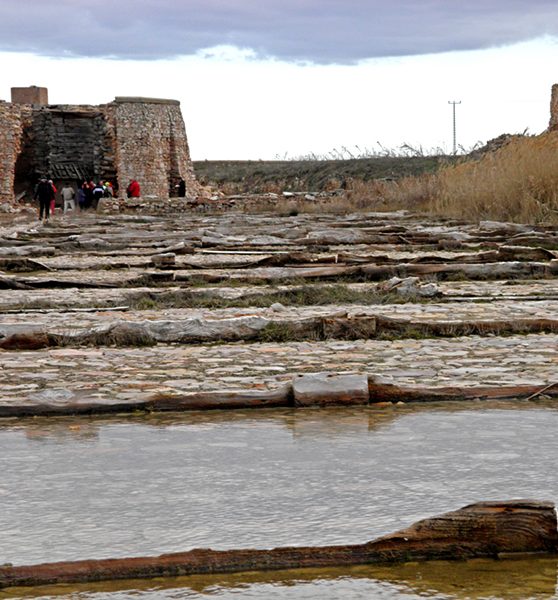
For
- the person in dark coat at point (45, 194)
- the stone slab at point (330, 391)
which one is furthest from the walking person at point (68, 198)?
the stone slab at point (330, 391)

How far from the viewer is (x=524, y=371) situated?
497 cm

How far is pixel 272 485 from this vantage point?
10.3 ft

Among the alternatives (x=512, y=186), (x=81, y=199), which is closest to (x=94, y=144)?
(x=81, y=199)

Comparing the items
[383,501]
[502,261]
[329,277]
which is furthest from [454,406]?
[502,261]

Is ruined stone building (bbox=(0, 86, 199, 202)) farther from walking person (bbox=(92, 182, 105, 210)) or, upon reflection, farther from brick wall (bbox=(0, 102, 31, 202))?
walking person (bbox=(92, 182, 105, 210))

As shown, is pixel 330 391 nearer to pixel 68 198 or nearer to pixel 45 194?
pixel 45 194

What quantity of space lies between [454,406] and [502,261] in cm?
693

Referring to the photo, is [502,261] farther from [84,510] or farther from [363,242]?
[84,510]

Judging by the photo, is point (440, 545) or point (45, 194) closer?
point (440, 545)

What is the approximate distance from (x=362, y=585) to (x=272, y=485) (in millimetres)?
813

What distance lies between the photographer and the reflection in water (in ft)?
7.51

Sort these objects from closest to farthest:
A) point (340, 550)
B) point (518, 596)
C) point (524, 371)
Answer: point (518, 596) → point (340, 550) → point (524, 371)

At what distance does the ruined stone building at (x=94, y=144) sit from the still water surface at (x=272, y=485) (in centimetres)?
3586

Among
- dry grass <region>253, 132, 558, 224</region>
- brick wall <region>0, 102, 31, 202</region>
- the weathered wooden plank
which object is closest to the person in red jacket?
brick wall <region>0, 102, 31, 202</region>
